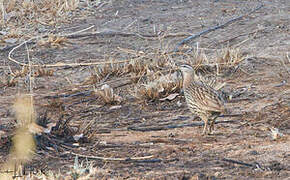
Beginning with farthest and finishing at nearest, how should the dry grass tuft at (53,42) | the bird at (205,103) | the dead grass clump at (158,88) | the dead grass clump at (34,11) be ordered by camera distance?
the dead grass clump at (34,11), the dry grass tuft at (53,42), the dead grass clump at (158,88), the bird at (205,103)

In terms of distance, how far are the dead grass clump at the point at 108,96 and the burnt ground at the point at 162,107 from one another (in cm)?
8

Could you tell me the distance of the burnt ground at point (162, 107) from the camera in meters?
4.19

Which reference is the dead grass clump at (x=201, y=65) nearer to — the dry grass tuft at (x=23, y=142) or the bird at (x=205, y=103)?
the bird at (x=205, y=103)

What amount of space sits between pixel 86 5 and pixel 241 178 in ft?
31.4

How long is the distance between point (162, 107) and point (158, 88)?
1.00 feet

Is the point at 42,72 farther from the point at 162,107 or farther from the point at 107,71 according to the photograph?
the point at 162,107

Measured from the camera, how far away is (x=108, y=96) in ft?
21.6

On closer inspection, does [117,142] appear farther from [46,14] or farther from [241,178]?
[46,14]

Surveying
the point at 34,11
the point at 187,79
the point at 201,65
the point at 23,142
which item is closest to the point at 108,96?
the point at 187,79

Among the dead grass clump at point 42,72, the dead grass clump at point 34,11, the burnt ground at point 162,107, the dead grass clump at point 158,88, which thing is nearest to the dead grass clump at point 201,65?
the burnt ground at point 162,107

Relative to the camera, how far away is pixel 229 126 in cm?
532

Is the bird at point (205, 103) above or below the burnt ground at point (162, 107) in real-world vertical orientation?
above

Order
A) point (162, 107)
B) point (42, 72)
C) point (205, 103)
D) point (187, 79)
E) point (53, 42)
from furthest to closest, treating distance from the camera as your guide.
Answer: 1. point (53, 42)
2. point (42, 72)
3. point (162, 107)
4. point (187, 79)
5. point (205, 103)

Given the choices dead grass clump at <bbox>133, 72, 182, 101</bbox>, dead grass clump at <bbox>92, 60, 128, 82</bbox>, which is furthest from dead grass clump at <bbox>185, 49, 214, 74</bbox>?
dead grass clump at <bbox>92, 60, 128, 82</bbox>
